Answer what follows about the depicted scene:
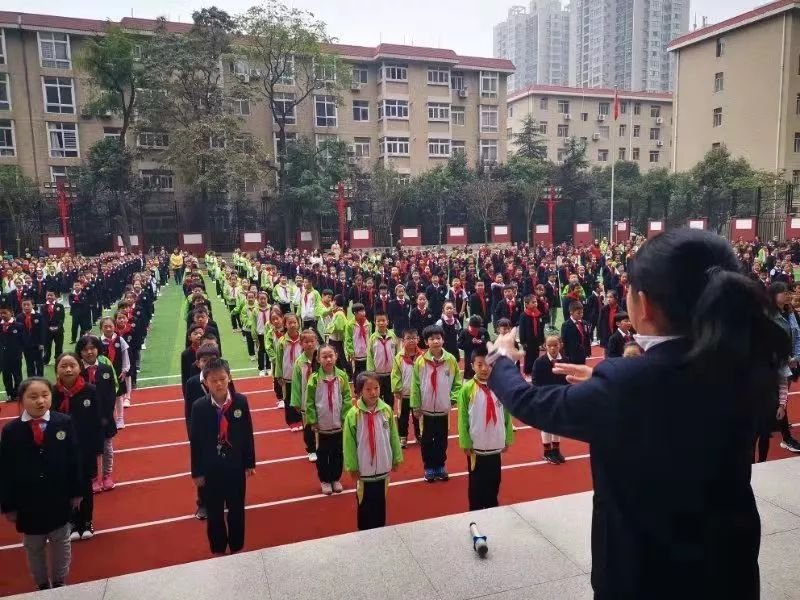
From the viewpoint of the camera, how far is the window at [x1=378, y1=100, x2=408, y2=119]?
3969 cm

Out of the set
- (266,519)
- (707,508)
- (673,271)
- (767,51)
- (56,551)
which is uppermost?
(767,51)

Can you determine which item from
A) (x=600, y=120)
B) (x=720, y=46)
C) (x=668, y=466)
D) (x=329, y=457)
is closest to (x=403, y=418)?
(x=329, y=457)

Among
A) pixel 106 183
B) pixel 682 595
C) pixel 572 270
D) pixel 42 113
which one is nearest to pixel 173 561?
pixel 682 595

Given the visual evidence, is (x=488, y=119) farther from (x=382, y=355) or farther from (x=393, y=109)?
(x=382, y=355)

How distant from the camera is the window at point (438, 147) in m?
41.5

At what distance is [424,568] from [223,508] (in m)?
2.11

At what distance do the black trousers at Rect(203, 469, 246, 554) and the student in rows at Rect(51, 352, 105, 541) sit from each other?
4.58 ft

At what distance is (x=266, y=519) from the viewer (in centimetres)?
534

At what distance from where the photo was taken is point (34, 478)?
3.83 metres

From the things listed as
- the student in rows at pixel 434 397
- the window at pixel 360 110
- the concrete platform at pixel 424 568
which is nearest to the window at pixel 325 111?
A: the window at pixel 360 110

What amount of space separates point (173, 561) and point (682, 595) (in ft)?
14.1

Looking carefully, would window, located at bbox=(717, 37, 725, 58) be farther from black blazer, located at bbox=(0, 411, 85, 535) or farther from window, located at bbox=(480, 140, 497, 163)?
black blazer, located at bbox=(0, 411, 85, 535)

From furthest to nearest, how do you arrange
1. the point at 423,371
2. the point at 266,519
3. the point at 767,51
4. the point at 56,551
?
1. the point at 767,51
2. the point at 423,371
3. the point at 266,519
4. the point at 56,551

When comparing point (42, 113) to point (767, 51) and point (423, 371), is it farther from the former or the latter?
point (767, 51)
